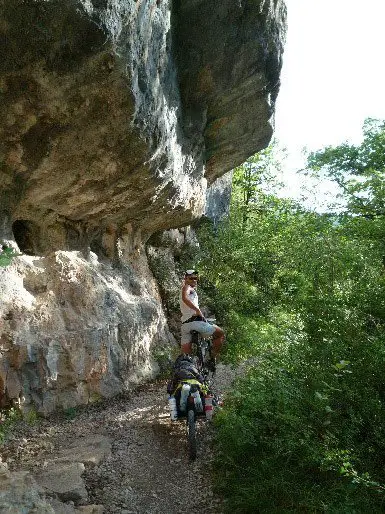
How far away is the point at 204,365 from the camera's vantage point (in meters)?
7.19

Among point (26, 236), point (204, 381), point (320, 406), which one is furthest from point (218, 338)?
point (26, 236)

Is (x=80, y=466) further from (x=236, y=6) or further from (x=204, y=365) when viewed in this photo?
(x=236, y=6)

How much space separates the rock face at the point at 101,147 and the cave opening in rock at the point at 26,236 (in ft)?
0.08

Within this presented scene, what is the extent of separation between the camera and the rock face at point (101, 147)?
460 cm

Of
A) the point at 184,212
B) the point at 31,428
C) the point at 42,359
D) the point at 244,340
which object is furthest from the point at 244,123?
the point at 31,428

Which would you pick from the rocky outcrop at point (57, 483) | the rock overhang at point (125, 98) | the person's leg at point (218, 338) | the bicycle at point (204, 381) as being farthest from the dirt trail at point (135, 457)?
the rock overhang at point (125, 98)

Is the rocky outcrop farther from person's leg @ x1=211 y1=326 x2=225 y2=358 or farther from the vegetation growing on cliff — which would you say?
person's leg @ x1=211 y1=326 x2=225 y2=358

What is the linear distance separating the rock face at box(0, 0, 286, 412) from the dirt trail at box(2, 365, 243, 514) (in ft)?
2.03

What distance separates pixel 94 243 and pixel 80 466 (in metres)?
5.33

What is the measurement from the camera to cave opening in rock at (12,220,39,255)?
7262 mm

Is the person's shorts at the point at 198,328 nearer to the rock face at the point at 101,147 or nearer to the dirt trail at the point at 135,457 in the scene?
the dirt trail at the point at 135,457

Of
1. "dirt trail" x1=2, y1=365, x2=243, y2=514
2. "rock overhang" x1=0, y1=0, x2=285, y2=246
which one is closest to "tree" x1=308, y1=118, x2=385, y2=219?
"rock overhang" x1=0, y1=0, x2=285, y2=246

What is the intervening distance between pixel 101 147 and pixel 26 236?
7.74ft

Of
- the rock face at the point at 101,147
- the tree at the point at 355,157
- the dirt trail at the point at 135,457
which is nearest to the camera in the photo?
the dirt trail at the point at 135,457
